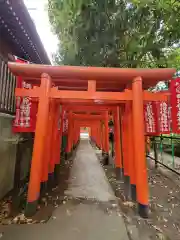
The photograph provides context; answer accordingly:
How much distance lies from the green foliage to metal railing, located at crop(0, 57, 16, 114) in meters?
2.46

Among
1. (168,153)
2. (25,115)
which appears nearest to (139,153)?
(25,115)

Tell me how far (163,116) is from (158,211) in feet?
7.39

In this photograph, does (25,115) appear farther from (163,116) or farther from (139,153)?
(163,116)

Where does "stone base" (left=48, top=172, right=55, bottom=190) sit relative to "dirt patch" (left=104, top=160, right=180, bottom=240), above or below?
above

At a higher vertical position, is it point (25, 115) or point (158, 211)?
point (25, 115)

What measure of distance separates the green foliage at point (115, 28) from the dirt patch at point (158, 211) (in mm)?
4441

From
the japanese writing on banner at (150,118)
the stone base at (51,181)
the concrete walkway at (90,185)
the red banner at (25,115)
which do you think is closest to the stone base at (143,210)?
the concrete walkway at (90,185)

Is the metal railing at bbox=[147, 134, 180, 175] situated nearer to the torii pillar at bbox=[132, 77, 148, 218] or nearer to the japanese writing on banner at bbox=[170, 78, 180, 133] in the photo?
the japanese writing on banner at bbox=[170, 78, 180, 133]

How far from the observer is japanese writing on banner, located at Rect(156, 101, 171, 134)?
4.39m

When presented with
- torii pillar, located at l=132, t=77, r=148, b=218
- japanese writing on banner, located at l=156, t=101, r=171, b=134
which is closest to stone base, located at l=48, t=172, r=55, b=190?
torii pillar, located at l=132, t=77, r=148, b=218

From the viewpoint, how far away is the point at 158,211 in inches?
143

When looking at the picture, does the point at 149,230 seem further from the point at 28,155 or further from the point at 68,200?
the point at 28,155

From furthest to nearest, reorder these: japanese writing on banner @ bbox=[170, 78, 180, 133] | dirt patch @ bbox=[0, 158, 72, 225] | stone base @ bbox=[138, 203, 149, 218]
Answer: japanese writing on banner @ bbox=[170, 78, 180, 133], stone base @ bbox=[138, 203, 149, 218], dirt patch @ bbox=[0, 158, 72, 225]

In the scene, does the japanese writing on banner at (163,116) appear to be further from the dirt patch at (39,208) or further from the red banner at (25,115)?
the red banner at (25,115)
